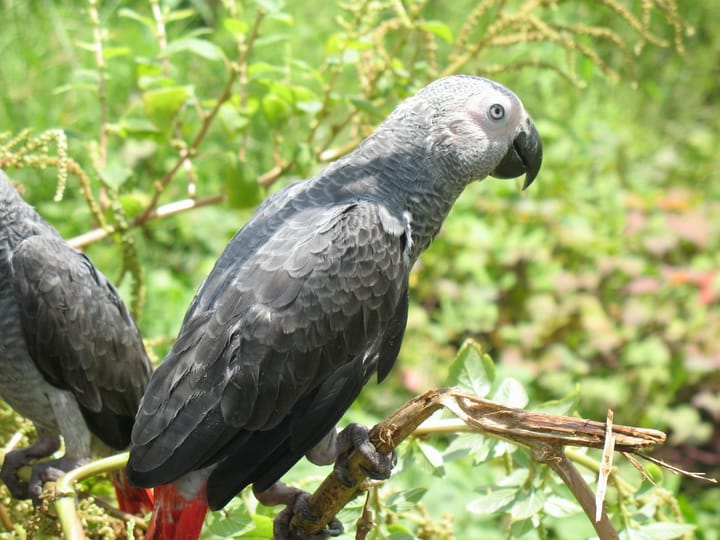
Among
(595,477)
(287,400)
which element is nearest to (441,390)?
(287,400)

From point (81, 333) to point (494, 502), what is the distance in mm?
637

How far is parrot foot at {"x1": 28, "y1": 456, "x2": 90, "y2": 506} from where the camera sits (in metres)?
1.20

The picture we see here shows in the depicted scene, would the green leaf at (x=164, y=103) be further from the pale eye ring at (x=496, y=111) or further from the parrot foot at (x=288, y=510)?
the parrot foot at (x=288, y=510)

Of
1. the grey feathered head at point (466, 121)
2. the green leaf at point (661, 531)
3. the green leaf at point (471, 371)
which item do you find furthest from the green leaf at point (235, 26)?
the green leaf at point (661, 531)

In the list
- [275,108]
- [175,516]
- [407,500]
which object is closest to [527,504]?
[407,500]

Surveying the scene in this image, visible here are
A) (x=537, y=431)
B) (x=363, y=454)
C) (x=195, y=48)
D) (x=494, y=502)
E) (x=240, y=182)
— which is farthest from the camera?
(x=240, y=182)

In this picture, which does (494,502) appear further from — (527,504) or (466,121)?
(466,121)

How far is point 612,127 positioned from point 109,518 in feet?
9.34

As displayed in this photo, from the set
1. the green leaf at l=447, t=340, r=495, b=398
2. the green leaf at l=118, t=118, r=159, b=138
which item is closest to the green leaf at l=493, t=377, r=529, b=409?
the green leaf at l=447, t=340, r=495, b=398

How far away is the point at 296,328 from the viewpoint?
1023mm

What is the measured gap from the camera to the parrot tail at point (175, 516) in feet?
3.44

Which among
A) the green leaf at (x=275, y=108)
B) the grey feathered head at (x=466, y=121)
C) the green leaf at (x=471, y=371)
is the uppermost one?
the grey feathered head at (x=466, y=121)

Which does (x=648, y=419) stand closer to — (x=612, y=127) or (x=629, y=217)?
(x=629, y=217)

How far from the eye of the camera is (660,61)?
3.75 m
